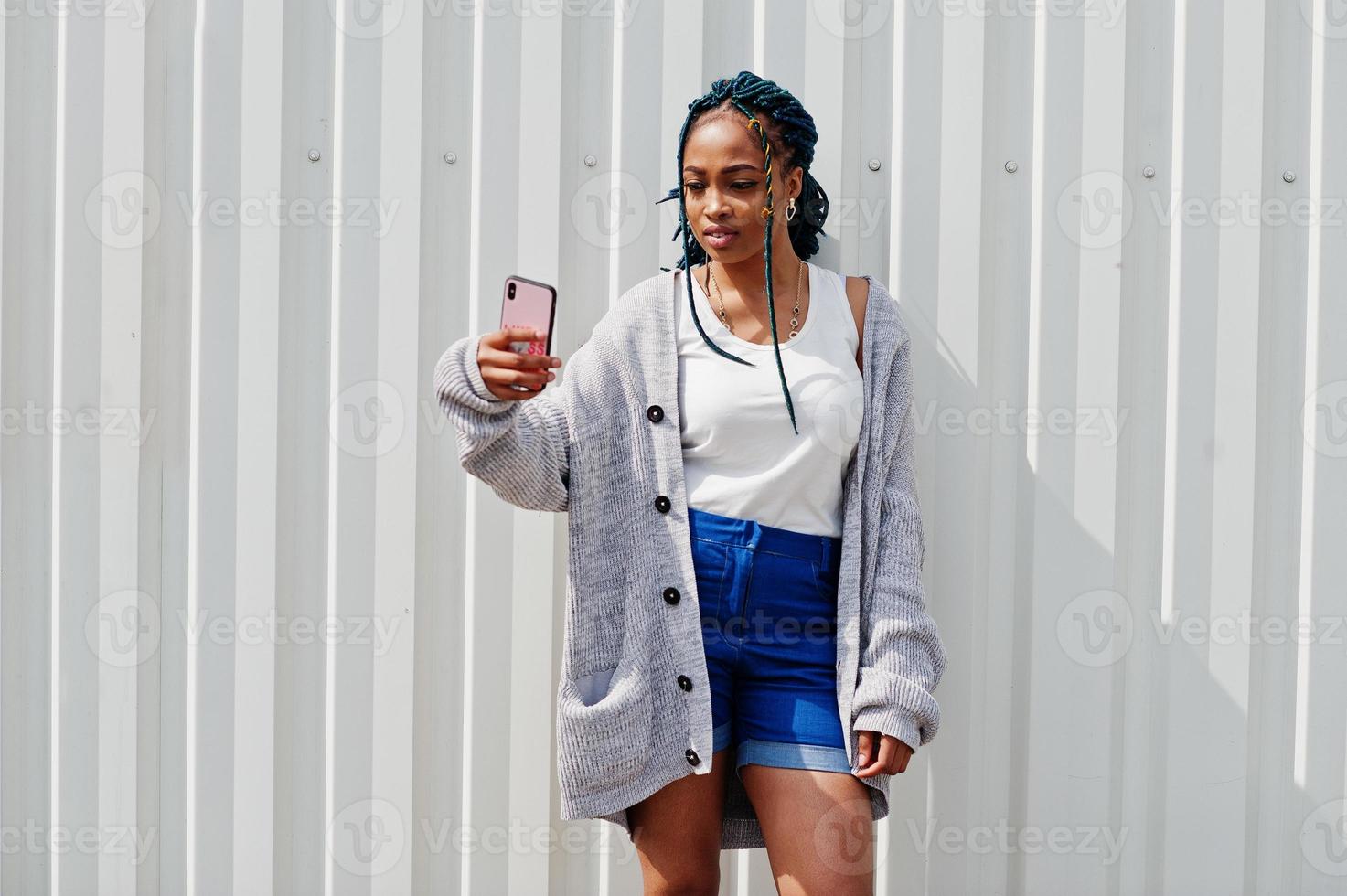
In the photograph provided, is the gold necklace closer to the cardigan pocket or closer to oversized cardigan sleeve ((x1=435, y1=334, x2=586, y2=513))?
oversized cardigan sleeve ((x1=435, y1=334, x2=586, y2=513))

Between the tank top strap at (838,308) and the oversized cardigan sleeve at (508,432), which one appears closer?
the oversized cardigan sleeve at (508,432)

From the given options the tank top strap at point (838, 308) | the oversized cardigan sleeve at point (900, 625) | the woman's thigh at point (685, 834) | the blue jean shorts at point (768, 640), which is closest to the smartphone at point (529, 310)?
the blue jean shorts at point (768, 640)

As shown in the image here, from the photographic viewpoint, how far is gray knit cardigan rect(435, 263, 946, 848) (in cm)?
208

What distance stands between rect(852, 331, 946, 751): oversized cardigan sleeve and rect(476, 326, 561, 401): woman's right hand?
72 cm

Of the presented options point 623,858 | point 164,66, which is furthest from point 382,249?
point 623,858

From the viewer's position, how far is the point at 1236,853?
266cm

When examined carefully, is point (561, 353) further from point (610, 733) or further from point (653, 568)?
point (610, 733)

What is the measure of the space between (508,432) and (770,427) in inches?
18.9

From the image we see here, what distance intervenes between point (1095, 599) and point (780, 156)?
4.18 feet

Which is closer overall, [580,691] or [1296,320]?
[580,691]

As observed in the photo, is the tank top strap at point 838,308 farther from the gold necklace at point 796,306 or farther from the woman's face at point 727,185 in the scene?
the woman's face at point 727,185

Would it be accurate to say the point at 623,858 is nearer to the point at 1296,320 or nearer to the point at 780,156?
the point at 780,156

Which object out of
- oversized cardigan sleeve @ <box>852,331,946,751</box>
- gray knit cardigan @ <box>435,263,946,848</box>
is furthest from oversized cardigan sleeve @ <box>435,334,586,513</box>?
oversized cardigan sleeve @ <box>852,331,946,751</box>

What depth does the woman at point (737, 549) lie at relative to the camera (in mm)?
2068
